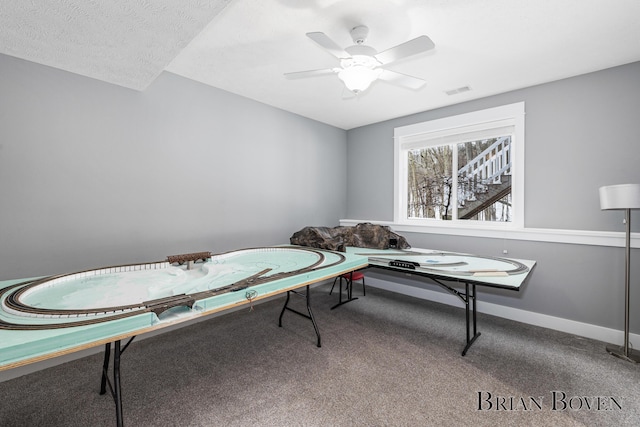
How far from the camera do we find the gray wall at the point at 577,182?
7.83 feet

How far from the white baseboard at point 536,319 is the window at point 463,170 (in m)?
0.91

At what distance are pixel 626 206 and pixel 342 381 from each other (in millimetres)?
2446

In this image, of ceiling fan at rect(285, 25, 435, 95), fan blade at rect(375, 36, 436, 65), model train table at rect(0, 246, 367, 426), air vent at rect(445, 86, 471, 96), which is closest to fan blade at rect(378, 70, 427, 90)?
ceiling fan at rect(285, 25, 435, 95)

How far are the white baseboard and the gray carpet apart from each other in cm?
10

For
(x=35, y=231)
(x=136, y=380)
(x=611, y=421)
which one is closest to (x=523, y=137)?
(x=611, y=421)

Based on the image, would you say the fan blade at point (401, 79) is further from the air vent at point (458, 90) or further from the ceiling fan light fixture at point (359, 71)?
the air vent at point (458, 90)

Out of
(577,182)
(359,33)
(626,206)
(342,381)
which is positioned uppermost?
(359,33)

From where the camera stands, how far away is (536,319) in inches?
109

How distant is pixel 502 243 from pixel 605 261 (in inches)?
31.4

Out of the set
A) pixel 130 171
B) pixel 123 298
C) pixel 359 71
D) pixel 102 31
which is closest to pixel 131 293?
pixel 123 298

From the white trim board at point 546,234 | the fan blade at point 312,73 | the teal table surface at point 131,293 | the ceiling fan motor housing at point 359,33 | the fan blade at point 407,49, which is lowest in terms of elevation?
the teal table surface at point 131,293

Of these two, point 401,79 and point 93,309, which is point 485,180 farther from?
point 93,309

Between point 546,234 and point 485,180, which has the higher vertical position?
point 485,180

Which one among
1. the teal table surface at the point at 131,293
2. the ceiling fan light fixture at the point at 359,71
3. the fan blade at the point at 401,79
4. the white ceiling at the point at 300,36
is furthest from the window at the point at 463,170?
the ceiling fan light fixture at the point at 359,71
